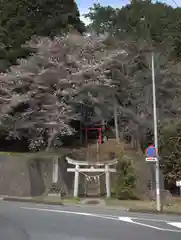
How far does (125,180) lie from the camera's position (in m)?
26.6

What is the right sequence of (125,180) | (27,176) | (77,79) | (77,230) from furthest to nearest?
1. (77,79)
2. (27,176)
3. (125,180)
4. (77,230)

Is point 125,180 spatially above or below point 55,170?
below

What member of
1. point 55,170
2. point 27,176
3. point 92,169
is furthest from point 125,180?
point 27,176

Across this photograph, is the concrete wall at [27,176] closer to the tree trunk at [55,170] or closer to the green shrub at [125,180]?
the tree trunk at [55,170]

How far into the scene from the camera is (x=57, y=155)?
29062mm

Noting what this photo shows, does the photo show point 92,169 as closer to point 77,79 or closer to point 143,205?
point 143,205

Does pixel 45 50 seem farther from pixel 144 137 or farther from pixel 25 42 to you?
pixel 144 137

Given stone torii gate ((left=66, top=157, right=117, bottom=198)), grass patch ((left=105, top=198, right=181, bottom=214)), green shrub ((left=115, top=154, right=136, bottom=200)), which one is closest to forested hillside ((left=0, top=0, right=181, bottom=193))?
stone torii gate ((left=66, top=157, right=117, bottom=198))

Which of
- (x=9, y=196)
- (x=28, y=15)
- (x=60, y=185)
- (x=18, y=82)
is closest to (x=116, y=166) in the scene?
(x=60, y=185)

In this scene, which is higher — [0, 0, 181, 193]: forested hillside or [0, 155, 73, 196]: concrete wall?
[0, 0, 181, 193]: forested hillside

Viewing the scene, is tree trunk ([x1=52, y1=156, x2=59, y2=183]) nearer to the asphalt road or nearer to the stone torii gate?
the stone torii gate

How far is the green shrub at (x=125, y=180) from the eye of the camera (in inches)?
1047

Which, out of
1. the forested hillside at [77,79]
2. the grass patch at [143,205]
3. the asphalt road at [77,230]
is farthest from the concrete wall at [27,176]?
the asphalt road at [77,230]

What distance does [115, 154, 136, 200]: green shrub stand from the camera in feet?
87.3
